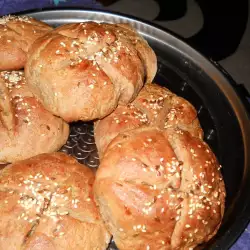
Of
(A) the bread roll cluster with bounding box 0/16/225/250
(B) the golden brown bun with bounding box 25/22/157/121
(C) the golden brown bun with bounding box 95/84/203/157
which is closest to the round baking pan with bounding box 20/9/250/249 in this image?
(A) the bread roll cluster with bounding box 0/16/225/250

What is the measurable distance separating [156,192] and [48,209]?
0.55 m

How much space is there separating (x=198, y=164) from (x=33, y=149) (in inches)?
37.7

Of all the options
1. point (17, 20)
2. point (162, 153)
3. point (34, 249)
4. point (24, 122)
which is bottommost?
point (34, 249)

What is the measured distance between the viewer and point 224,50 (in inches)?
171

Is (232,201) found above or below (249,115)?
below

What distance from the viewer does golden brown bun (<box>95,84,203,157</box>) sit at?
235 cm

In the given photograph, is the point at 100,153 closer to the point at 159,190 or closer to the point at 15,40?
the point at 159,190

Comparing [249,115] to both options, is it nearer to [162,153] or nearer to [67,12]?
[162,153]

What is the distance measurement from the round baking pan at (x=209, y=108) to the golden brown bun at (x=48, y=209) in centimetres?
27

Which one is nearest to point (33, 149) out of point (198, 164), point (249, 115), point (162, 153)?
point (162, 153)

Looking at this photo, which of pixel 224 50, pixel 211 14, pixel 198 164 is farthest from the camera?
pixel 211 14

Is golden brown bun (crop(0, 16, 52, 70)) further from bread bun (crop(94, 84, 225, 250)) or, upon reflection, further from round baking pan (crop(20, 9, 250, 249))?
A: bread bun (crop(94, 84, 225, 250))

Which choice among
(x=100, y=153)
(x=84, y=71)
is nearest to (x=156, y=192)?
(x=100, y=153)

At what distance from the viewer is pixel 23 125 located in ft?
7.70
